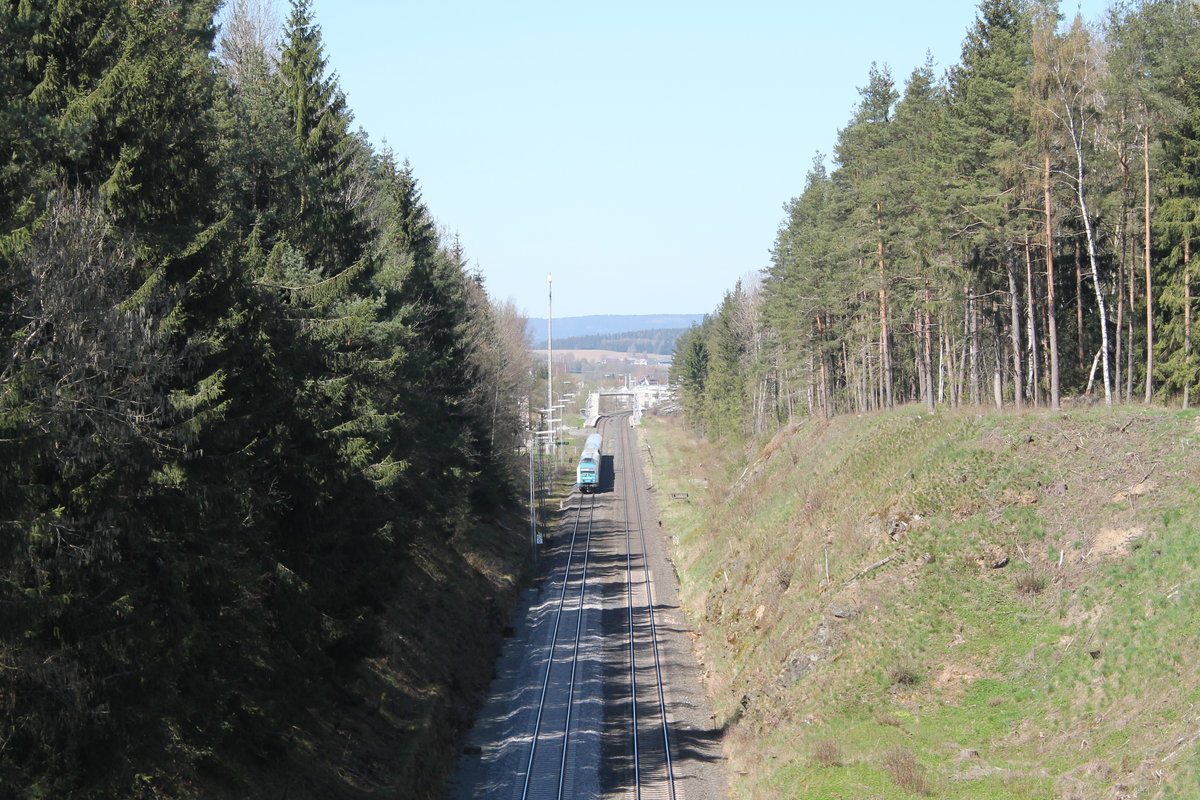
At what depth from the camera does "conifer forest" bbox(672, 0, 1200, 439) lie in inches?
1199

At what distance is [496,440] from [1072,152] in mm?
31067

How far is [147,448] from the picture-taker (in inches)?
484

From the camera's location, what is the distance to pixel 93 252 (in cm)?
1204

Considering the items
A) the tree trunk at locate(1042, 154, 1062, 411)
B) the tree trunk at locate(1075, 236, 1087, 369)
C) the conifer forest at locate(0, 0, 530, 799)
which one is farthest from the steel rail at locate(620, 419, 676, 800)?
the tree trunk at locate(1075, 236, 1087, 369)

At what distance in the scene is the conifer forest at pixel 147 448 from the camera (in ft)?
34.7

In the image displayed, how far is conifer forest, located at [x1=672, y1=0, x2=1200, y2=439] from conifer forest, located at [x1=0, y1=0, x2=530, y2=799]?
21434mm

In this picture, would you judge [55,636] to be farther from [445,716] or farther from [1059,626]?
[1059,626]

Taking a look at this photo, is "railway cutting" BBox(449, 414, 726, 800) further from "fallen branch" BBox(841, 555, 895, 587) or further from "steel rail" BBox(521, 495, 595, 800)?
"fallen branch" BBox(841, 555, 895, 587)

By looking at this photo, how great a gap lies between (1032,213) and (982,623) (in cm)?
1608

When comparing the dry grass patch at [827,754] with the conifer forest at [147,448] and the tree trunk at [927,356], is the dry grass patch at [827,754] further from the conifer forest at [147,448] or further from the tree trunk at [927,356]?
the tree trunk at [927,356]

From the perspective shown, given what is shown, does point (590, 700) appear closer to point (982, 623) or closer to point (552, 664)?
point (552, 664)

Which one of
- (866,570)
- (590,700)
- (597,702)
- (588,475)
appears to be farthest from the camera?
(588,475)

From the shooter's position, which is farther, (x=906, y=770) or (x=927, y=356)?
(x=927, y=356)

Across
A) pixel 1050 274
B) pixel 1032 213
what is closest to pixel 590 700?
pixel 1050 274
